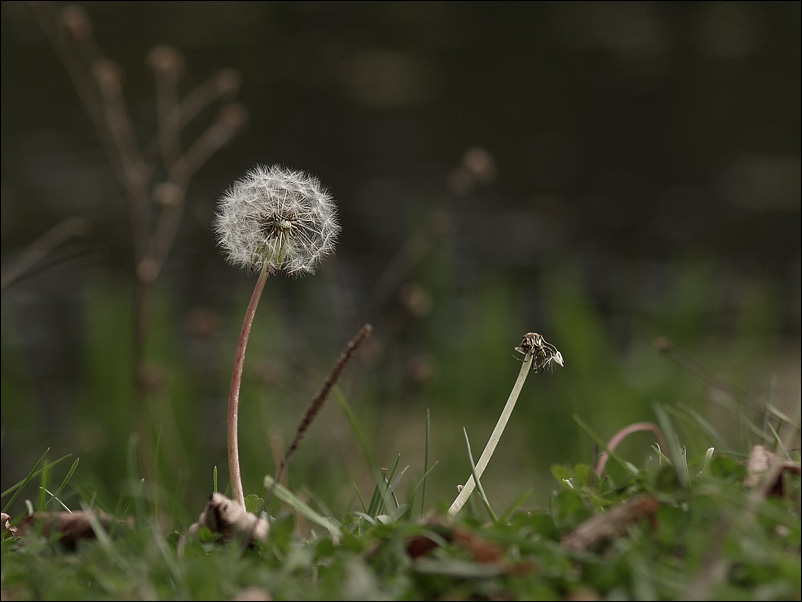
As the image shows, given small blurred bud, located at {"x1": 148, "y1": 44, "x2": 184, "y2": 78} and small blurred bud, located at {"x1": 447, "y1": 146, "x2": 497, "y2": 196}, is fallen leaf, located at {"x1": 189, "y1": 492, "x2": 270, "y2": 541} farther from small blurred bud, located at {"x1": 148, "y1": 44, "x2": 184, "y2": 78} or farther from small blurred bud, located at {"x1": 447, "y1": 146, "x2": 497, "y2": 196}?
small blurred bud, located at {"x1": 148, "y1": 44, "x2": 184, "y2": 78}

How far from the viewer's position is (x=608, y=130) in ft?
46.2

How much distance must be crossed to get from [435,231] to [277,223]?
2851 mm

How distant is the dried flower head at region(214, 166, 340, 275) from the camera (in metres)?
1.73

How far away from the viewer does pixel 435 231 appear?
14.9 ft

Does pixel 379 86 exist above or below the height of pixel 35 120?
above

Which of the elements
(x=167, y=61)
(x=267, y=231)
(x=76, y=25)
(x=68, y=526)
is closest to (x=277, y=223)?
(x=267, y=231)

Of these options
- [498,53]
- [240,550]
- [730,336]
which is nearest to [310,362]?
[730,336]

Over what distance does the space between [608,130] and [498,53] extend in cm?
489

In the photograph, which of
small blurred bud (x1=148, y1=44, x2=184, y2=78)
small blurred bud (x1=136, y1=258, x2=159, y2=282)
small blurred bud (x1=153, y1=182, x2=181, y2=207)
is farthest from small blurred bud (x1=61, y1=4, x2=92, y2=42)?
small blurred bud (x1=136, y1=258, x2=159, y2=282)

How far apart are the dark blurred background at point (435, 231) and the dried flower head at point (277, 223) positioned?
0.96 metres

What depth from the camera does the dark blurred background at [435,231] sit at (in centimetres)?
599

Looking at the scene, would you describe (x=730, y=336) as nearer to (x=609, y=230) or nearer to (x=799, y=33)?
(x=609, y=230)

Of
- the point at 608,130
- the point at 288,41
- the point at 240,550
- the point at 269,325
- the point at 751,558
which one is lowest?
the point at 269,325

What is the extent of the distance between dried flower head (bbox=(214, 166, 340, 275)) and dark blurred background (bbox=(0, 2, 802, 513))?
3.16 ft
